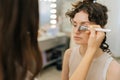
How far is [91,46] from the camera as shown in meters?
1.12

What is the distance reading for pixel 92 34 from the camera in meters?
1.12

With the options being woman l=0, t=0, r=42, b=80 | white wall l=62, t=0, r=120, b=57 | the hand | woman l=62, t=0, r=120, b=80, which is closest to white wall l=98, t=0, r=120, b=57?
white wall l=62, t=0, r=120, b=57

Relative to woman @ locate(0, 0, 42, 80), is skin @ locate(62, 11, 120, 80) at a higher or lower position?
lower

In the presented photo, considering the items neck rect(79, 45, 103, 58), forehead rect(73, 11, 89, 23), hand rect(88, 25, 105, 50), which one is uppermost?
forehead rect(73, 11, 89, 23)

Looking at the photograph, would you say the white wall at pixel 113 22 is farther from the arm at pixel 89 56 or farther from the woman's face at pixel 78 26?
the arm at pixel 89 56

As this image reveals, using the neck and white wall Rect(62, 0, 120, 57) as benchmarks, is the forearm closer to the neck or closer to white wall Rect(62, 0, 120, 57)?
the neck

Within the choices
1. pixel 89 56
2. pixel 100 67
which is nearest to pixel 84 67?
pixel 89 56

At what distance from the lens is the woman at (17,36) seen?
0.51m

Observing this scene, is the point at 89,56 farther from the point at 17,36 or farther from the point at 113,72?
the point at 17,36

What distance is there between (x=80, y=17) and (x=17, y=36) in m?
0.80

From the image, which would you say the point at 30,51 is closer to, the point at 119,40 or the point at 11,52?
the point at 11,52

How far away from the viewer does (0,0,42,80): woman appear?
0.51 meters

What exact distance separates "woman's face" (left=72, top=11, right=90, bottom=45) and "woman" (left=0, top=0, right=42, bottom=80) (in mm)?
685

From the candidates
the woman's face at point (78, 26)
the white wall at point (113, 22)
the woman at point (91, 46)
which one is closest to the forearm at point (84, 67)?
the woman at point (91, 46)
